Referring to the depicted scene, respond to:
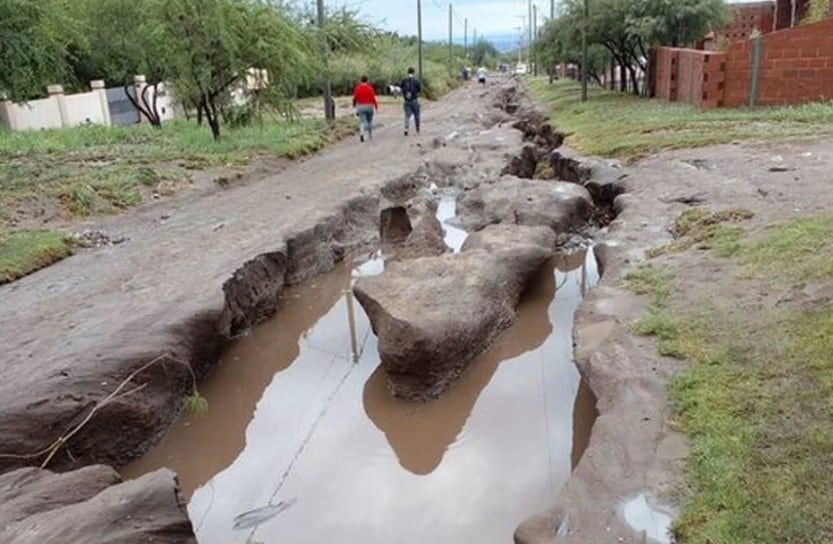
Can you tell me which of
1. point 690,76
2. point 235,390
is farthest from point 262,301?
point 690,76

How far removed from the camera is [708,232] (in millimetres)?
8023

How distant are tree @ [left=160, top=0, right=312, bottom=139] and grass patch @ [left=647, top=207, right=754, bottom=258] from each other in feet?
41.0

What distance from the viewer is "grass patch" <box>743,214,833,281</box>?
19.8 ft

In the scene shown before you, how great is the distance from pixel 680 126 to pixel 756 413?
1322 centimetres

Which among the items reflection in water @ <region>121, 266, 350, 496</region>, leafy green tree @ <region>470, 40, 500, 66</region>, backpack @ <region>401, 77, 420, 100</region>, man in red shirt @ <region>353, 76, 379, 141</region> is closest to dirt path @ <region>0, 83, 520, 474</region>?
reflection in water @ <region>121, 266, 350, 496</region>

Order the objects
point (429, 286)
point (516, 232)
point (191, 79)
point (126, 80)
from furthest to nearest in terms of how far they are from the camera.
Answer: point (126, 80)
point (191, 79)
point (516, 232)
point (429, 286)

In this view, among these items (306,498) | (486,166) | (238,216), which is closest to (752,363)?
(306,498)

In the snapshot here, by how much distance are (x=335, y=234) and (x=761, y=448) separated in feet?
26.0

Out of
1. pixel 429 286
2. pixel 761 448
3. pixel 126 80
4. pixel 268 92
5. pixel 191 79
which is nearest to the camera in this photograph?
pixel 761 448

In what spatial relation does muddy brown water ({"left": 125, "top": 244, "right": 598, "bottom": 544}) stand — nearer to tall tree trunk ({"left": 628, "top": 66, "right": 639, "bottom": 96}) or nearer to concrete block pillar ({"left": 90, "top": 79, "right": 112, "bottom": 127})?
tall tree trunk ({"left": 628, "top": 66, "right": 639, "bottom": 96})

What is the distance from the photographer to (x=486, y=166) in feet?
52.2

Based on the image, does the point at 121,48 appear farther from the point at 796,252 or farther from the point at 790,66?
the point at 796,252

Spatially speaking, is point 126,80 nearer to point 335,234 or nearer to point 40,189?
point 40,189

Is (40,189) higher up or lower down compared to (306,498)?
higher up
